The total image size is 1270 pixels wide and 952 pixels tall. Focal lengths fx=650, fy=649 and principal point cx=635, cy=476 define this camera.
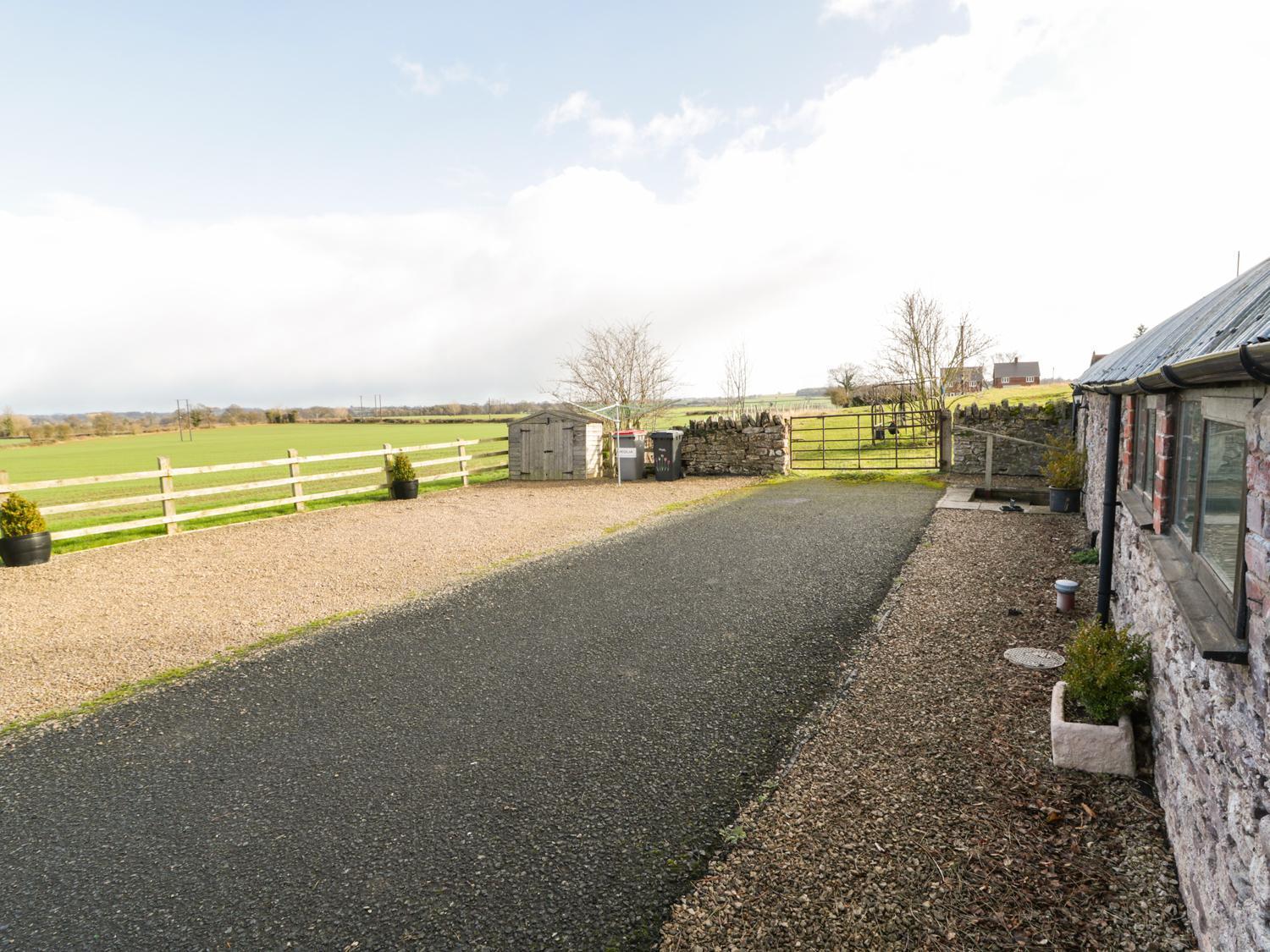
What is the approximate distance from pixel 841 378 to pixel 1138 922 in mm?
47294

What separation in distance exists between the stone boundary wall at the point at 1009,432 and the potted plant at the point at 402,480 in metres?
13.0

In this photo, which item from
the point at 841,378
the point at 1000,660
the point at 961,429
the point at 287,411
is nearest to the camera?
the point at 1000,660

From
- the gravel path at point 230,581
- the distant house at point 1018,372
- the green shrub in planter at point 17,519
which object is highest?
the distant house at point 1018,372

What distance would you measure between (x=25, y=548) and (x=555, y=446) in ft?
36.4

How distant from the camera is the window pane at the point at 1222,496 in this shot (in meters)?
2.59

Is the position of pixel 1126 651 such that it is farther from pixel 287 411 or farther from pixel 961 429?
pixel 287 411

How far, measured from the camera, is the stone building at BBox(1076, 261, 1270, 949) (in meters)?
1.94

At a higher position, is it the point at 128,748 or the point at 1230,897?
the point at 1230,897

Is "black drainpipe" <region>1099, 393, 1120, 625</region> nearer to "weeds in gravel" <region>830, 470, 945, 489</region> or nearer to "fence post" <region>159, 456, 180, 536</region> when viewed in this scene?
"weeds in gravel" <region>830, 470, 945, 489</region>

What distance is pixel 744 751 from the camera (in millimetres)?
3869

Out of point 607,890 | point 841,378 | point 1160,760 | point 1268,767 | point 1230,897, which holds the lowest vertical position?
point 607,890

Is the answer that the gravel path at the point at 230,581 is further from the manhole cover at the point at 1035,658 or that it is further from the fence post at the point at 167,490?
the manhole cover at the point at 1035,658

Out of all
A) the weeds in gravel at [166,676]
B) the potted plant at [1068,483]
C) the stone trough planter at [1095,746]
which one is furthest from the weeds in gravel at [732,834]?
the potted plant at [1068,483]

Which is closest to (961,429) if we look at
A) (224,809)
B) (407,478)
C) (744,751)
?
(407,478)
